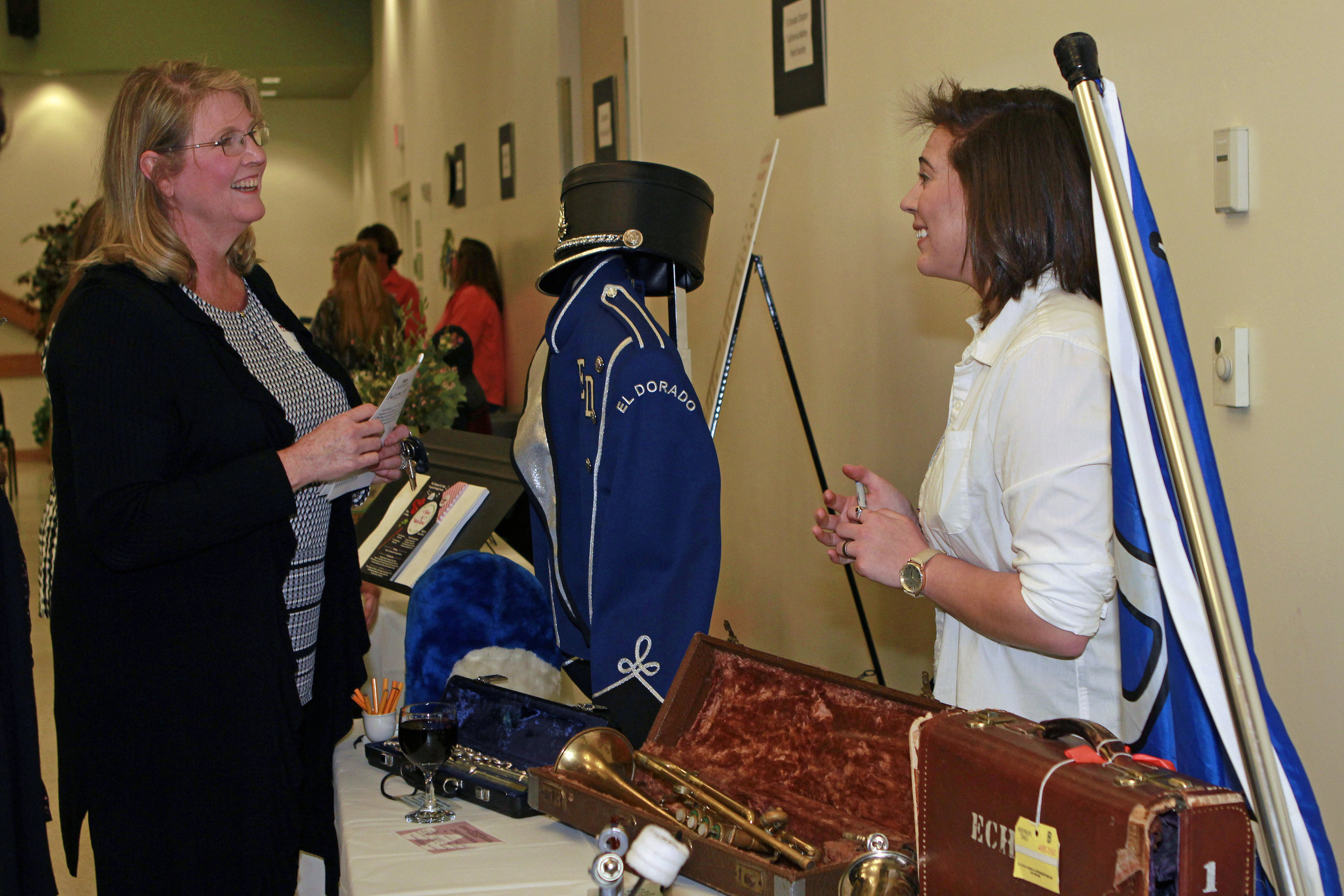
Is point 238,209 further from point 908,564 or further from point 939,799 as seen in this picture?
point 939,799

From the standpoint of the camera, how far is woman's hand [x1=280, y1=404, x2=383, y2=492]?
179cm

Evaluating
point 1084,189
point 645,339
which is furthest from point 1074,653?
point 645,339

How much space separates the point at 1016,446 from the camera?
53.6 inches

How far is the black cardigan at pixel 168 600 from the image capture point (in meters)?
1.67

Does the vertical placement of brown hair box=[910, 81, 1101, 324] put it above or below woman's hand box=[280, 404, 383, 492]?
above

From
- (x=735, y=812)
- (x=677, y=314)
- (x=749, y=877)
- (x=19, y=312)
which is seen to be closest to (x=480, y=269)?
(x=677, y=314)

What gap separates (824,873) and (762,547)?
254cm

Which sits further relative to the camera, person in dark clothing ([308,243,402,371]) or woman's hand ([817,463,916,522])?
person in dark clothing ([308,243,402,371])

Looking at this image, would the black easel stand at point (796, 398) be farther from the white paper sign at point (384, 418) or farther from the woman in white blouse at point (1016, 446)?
the woman in white blouse at point (1016, 446)

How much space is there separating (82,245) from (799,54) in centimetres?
192

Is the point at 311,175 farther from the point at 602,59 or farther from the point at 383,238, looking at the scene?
the point at 602,59

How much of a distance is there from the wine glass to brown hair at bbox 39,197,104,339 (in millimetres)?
829

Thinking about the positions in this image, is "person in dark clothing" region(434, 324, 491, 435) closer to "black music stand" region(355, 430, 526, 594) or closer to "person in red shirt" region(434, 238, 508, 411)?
"person in red shirt" region(434, 238, 508, 411)

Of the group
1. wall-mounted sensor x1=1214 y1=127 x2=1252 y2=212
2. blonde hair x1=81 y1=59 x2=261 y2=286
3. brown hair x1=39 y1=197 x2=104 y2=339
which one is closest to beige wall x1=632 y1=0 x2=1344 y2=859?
wall-mounted sensor x1=1214 y1=127 x2=1252 y2=212
